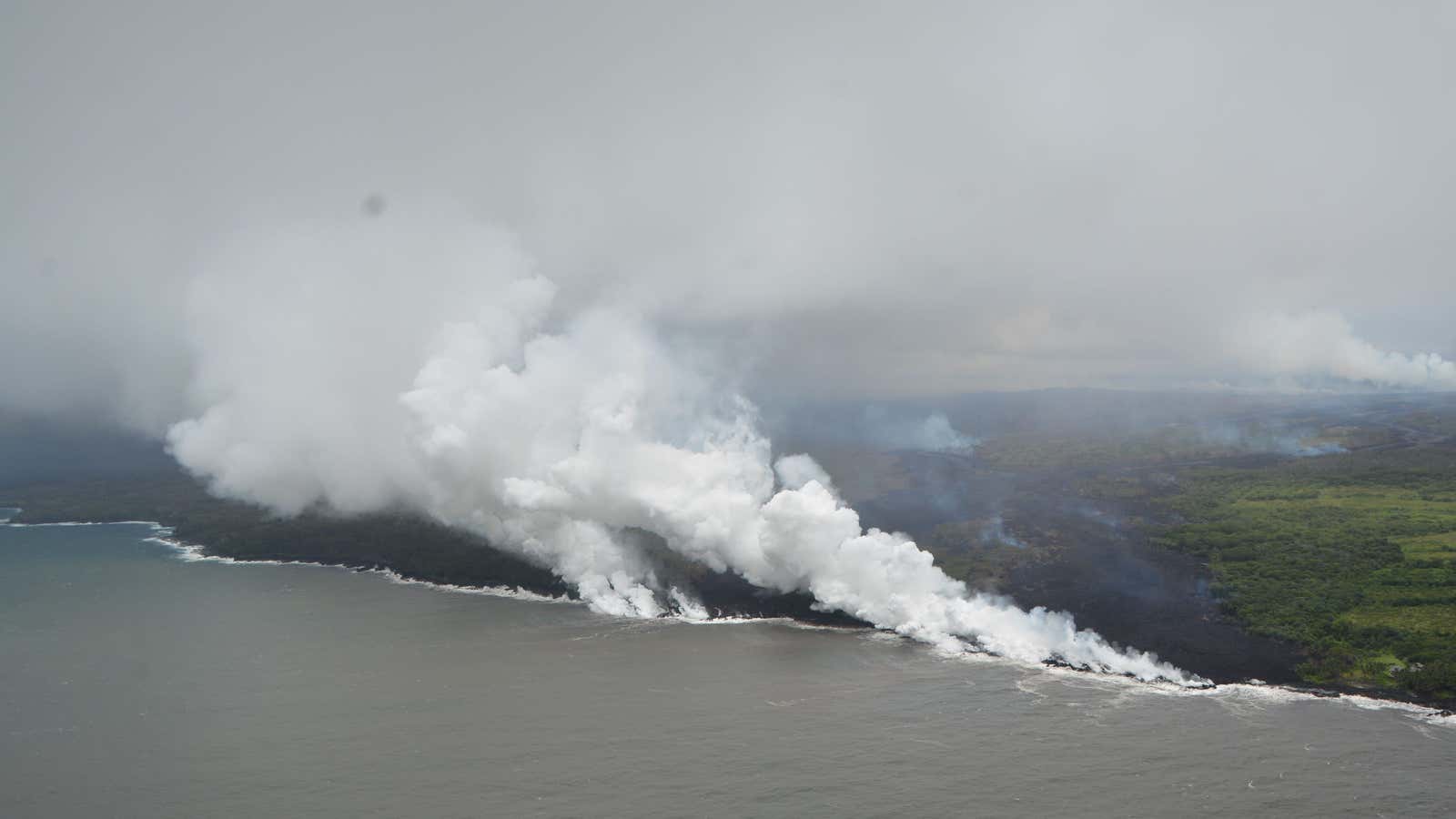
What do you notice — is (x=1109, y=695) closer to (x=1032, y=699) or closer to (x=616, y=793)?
(x=1032, y=699)

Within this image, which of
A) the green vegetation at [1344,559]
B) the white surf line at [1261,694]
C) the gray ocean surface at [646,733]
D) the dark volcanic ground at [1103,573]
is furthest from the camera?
the dark volcanic ground at [1103,573]

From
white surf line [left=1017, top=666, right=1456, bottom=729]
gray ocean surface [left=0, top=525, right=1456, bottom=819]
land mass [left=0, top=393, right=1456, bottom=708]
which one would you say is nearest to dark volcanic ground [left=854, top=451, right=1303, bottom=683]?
A: land mass [left=0, top=393, right=1456, bottom=708]

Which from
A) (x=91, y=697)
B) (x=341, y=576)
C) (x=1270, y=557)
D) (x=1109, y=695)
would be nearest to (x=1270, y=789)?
(x=1109, y=695)

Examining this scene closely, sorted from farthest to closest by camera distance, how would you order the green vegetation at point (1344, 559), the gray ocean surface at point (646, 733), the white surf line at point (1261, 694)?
the green vegetation at point (1344, 559) → the white surf line at point (1261, 694) → the gray ocean surface at point (646, 733)

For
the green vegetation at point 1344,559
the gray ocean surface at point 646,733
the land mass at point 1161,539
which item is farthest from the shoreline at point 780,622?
the green vegetation at point 1344,559

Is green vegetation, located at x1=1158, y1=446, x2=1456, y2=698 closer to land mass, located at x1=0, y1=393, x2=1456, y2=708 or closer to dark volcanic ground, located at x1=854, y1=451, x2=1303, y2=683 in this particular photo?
land mass, located at x1=0, y1=393, x2=1456, y2=708

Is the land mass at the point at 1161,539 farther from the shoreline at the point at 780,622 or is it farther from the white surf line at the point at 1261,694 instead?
the white surf line at the point at 1261,694
